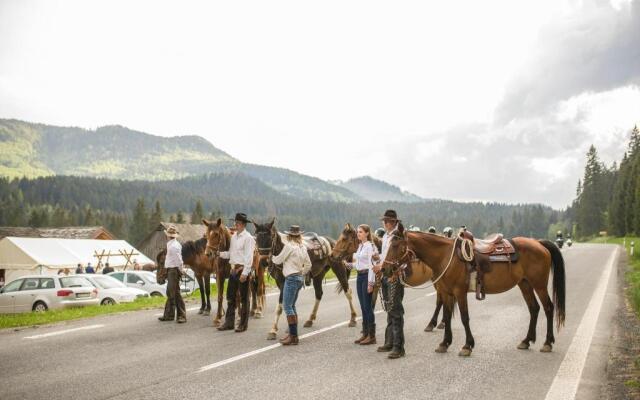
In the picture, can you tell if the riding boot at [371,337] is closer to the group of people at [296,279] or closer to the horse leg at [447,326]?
the group of people at [296,279]

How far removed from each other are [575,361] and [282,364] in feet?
15.9

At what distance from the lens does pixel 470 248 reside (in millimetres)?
9297

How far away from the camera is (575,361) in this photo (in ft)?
27.5

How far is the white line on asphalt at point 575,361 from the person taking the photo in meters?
6.66

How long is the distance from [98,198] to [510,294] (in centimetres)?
19889

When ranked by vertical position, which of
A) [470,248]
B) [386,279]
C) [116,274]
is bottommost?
[116,274]

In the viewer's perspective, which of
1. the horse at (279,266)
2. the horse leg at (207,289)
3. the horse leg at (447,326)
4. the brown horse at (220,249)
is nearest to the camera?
the horse leg at (447,326)

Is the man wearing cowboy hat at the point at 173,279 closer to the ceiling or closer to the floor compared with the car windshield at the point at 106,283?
closer to the ceiling

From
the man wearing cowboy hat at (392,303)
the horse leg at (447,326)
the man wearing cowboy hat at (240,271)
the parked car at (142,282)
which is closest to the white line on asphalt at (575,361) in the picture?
the horse leg at (447,326)

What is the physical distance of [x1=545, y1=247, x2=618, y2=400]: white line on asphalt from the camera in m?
6.66


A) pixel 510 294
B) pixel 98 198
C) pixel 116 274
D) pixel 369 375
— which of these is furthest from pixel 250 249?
pixel 98 198

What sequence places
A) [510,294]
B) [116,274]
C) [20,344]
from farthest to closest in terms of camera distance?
1. [116,274]
2. [510,294]
3. [20,344]

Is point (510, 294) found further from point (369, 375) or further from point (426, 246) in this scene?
point (369, 375)

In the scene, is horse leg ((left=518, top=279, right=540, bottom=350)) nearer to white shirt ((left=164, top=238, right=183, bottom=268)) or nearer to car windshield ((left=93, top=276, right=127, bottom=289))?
white shirt ((left=164, top=238, right=183, bottom=268))
